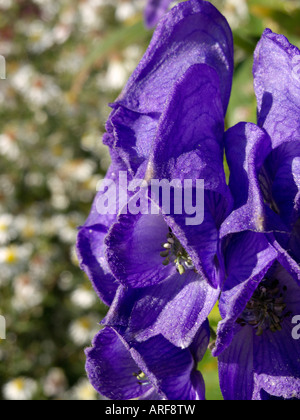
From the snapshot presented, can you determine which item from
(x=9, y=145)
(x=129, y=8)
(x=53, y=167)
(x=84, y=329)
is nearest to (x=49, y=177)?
(x=53, y=167)

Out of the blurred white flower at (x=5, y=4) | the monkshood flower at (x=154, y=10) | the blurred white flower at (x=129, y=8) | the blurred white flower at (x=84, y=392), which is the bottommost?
the blurred white flower at (x=84, y=392)

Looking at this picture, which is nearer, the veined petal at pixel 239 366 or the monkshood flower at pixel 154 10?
the veined petal at pixel 239 366

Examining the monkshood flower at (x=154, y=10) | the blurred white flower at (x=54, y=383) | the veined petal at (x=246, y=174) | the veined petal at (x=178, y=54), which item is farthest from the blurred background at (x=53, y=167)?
the veined petal at (x=246, y=174)

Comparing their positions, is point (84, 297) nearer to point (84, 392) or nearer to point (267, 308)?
point (84, 392)

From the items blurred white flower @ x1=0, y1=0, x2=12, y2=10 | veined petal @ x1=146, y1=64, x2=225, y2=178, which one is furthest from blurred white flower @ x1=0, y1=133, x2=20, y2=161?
veined petal @ x1=146, y1=64, x2=225, y2=178

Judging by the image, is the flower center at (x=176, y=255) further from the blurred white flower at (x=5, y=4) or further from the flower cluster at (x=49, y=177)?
the blurred white flower at (x=5, y=4)

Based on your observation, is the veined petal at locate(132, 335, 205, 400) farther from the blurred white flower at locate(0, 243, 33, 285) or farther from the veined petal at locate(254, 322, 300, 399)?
the blurred white flower at locate(0, 243, 33, 285)

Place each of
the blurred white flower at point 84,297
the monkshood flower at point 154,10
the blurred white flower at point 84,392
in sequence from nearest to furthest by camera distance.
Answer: the monkshood flower at point 154,10, the blurred white flower at point 84,392, the blurred white flower at point 84,297

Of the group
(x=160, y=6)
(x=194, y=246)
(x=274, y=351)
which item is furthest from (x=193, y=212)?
(x=160, y=6)
